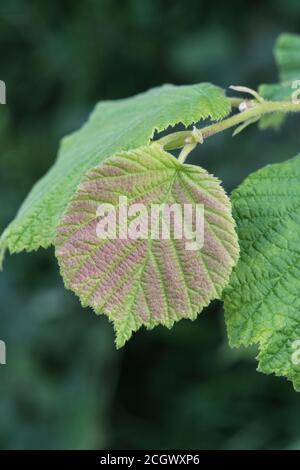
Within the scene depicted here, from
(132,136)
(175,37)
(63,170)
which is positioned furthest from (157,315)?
(175,37)

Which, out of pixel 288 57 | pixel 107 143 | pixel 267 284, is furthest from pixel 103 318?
pixel 267 284

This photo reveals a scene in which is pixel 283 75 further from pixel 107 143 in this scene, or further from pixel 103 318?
pixel 103 318

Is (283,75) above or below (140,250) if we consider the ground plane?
above

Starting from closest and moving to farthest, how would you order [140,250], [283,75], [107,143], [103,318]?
[140,250]
[107,143]
[283,75]
[103,318]

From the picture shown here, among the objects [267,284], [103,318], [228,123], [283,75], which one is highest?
[103,318]

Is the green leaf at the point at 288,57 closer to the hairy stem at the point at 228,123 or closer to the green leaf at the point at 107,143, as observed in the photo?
the green leaf at the point at 107,143

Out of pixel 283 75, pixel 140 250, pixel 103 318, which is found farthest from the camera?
pixel 103 318

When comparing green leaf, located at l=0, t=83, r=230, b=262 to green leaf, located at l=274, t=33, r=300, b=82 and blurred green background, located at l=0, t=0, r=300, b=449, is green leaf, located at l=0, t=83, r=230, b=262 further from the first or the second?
blurred green background, located at l=0, t=0, r=300, b=449

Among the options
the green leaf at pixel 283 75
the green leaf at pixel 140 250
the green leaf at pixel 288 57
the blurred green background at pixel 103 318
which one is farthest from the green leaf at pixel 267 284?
the blurred green background at pixel 103 318
